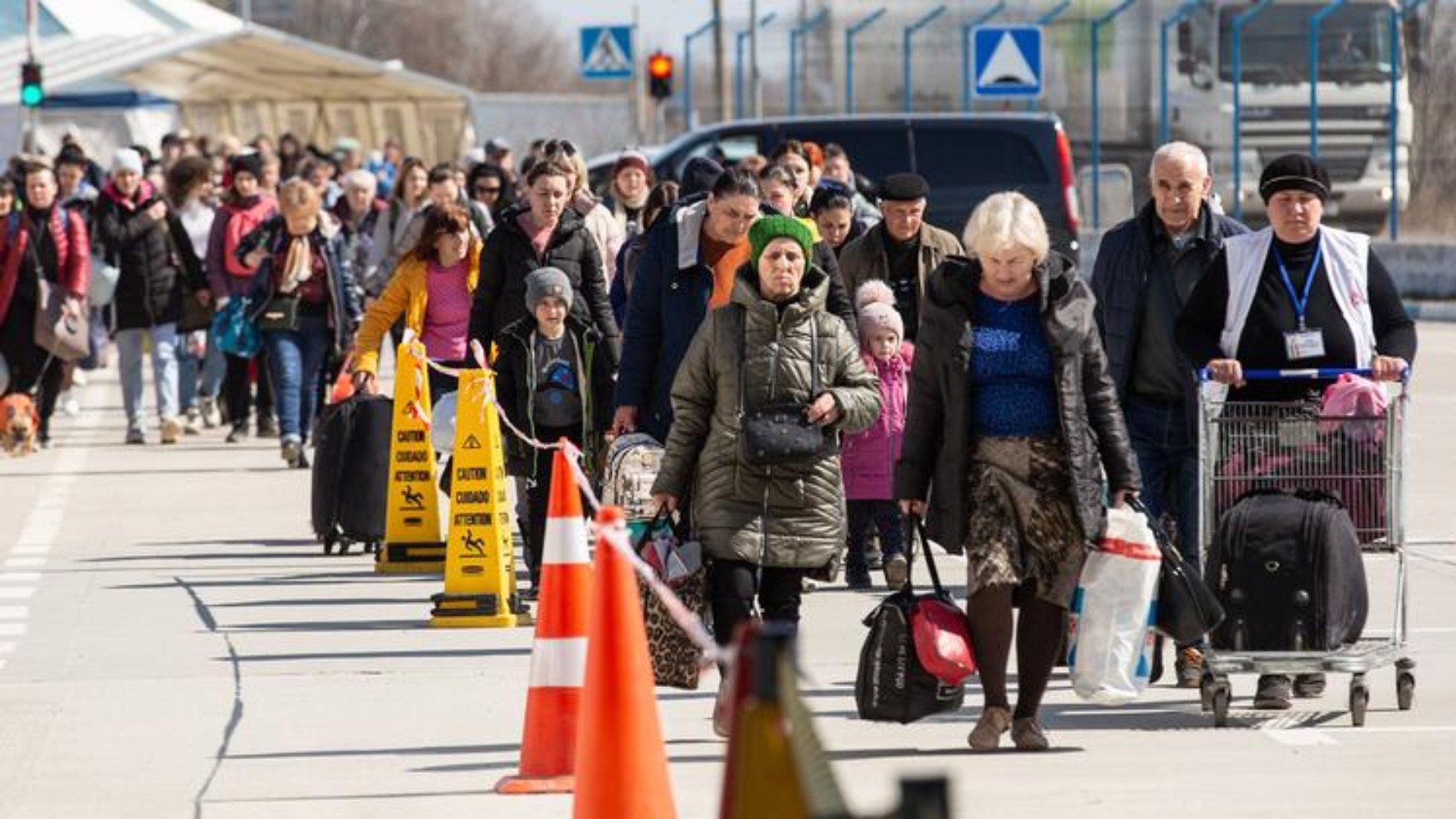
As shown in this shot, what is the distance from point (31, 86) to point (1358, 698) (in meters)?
30.5

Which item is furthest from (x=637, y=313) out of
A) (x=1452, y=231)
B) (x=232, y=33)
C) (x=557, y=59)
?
(x=557, y=59)

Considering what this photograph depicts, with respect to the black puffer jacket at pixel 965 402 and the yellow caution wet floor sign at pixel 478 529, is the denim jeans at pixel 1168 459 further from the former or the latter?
the yellow caution wet floor sign at pixel 478 529

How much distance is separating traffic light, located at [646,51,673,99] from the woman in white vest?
108ft

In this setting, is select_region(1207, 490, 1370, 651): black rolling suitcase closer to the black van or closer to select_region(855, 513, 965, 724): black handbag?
select_region(855, 513, 965, 724): black handbag

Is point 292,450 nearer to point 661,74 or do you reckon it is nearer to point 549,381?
point 549,381

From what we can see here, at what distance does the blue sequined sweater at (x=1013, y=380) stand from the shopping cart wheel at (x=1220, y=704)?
105 cm

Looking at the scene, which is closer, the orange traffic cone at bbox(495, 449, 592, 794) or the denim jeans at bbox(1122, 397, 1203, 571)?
the orange traffic cone at bbox(495, 449, 592, 794)

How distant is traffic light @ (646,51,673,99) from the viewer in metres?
43.0

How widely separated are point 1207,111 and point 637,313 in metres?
28.7

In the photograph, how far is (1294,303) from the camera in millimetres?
10250

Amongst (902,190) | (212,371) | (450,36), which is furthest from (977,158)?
(450,36)

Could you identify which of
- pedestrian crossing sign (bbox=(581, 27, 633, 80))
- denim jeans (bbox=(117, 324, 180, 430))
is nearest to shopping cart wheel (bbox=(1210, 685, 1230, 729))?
denim jeans (bbox=(117, 324, 180, 430))

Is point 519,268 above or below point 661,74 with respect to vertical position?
below

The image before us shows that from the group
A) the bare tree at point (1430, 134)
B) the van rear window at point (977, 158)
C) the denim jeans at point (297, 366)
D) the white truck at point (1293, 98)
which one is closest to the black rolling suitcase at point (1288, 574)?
the denim jeans at point (297, 366)
